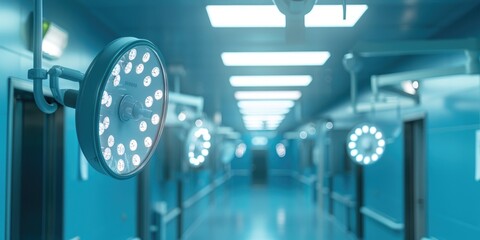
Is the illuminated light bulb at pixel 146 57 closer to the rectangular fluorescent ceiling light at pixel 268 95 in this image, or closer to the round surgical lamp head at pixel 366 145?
the round surgical lamp head at pixel 366 145

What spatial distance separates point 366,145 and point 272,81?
3276 mm

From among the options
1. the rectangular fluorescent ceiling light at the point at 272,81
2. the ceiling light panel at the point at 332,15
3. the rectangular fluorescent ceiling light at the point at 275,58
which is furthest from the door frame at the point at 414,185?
the ceiling light panel at the point at 332,15

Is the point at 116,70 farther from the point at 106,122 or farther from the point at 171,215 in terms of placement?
the point at 171,215

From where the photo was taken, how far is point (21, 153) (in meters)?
3.48

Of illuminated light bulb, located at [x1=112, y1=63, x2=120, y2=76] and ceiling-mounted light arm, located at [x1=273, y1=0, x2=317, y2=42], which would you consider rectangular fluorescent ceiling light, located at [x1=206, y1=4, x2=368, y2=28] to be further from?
illuminated light bulb, located at [x1=112, y1=63, x2=120, y2=76]

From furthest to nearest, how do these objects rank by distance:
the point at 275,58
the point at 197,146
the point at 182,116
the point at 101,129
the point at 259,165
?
1. the point at 259,165
2. the point at 275,58
3. the point at 182,116
4. the point at 197,146
5. the point at 101,129

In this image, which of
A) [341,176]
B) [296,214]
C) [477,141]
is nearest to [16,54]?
[477,141]

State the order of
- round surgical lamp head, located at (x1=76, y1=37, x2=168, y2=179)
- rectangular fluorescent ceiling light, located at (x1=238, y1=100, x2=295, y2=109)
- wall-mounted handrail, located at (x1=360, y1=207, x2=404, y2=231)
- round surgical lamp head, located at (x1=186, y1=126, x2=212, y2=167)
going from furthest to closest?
rectangular fluorescent ceiling light, located at (x1=238, y1=100, x2=295, y2=109) → wall-mounted handrail, located at (x1=360, y1=207, x2=404, y2=231) → round surgical lamp head, located at (x1=186, y1=126, x2=212, y2=167) → round surgical lamp head, located at (x1=76, y1=37, x2=168, y2=179)

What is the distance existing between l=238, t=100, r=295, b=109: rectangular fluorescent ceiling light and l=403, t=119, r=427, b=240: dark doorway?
4.08m

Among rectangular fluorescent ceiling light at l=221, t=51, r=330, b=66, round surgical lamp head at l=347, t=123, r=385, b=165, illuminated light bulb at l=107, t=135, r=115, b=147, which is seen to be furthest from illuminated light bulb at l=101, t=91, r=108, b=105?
rectangular fluorescent ceiling light at l=221, t=51, r=330, b=66

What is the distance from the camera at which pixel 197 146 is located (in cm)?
473

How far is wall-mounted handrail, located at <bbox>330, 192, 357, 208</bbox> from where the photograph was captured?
9952 mm

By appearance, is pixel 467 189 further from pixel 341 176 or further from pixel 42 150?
pixel 341 176

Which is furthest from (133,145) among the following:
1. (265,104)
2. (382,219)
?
(265,104)
